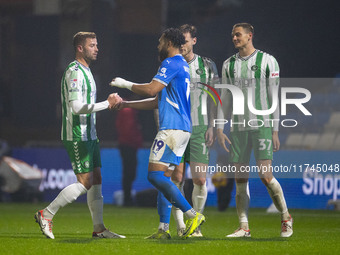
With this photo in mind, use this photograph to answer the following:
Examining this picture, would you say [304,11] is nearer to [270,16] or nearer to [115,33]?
[270,16]

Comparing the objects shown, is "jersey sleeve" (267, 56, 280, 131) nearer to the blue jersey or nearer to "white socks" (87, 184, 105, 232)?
the blue jersey

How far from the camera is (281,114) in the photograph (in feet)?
44.4

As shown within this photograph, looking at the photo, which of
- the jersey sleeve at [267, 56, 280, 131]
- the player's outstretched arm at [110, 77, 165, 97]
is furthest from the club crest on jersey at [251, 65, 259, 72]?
the player's outstretched arm at [110, 77, 165, 97]

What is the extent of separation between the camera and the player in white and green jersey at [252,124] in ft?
23.8

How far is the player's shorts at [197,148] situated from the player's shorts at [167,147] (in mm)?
928

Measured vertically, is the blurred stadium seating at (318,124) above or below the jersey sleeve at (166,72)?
below

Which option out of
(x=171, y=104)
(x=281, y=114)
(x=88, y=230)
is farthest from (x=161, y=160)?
(x=281, y=114)

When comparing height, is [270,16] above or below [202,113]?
above

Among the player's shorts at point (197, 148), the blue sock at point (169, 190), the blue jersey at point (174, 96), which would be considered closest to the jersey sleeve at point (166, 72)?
the blue jersey at point (174, 96)

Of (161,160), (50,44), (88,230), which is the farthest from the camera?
(50,44)

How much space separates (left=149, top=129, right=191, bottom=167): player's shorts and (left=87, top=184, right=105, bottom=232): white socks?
0.94 meters

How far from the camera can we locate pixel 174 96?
650 cm

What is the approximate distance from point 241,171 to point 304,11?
31.4ft

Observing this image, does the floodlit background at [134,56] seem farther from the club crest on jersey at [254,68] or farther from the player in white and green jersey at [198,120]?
the club crest on jersey at [254,68]
